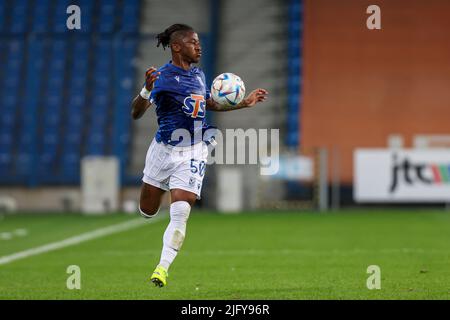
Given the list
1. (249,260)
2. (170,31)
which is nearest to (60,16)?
(249,260)

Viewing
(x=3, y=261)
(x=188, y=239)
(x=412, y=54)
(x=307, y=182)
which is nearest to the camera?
(x=3, y=261)

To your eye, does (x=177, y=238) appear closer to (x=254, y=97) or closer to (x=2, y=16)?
(x=254, y=97)

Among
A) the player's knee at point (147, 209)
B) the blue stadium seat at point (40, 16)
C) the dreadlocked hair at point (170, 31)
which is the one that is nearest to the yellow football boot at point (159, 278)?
the player's knee at point (147, 209)

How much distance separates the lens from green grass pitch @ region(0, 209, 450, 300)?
8.15 m

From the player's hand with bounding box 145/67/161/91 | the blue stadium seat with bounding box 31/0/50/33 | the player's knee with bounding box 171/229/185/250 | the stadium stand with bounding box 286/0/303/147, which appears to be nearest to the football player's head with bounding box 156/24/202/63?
the player's hand with bounding box 145/67/161/91

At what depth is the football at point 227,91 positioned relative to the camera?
28.6 ft

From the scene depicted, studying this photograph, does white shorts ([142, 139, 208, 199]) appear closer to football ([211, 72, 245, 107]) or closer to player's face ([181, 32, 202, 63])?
football ([211, 72, 245, 107])

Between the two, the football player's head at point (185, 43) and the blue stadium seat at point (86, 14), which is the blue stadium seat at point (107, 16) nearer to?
the blue stadium seat at point (86, 14)

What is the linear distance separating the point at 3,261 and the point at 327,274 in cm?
414

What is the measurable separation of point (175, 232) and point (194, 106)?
1.15 m

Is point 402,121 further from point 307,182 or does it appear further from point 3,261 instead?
point 3,261

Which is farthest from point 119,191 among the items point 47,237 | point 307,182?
point 47,237

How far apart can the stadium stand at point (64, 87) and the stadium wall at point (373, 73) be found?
498 cm
